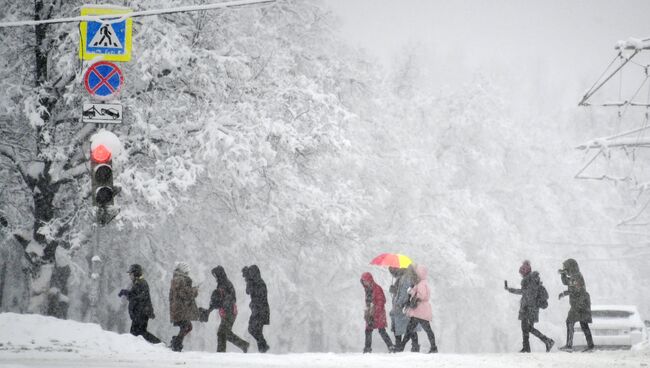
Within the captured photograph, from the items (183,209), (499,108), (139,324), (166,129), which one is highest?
(499,108)

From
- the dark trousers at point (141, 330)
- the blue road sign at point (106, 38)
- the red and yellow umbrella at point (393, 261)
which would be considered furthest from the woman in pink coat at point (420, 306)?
the blue road sign at point (106, 38)

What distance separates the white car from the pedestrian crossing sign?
1121cm

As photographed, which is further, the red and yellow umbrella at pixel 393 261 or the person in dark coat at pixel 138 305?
the red and yellow umbrella at pixel 393 261

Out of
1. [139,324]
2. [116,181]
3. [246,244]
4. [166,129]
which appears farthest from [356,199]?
[139,324]

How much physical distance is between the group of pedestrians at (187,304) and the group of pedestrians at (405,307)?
2.09 m

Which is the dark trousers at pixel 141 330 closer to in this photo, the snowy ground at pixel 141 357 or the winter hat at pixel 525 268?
the snowy ground at pixel 141 357

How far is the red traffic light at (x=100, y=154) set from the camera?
32.0 feet

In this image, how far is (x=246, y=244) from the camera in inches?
789

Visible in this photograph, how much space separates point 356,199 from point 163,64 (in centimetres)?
787

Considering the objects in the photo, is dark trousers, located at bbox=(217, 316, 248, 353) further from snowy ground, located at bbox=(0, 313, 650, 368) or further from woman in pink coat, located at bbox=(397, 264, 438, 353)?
woman in pink coat, located at bbox=(397, 264, 438, 353)

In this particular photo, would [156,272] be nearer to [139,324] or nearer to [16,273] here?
[16,273]

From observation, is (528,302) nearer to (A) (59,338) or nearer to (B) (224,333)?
(B) (224,333)

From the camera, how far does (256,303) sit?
12.9m

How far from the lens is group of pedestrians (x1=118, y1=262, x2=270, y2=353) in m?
12.1
